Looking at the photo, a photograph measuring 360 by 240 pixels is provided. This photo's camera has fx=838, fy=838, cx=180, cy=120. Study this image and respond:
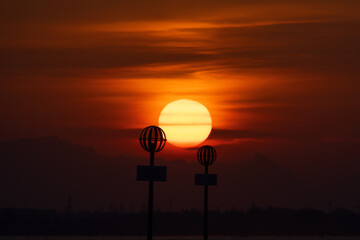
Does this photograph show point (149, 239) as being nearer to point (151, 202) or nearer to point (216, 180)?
point (151, 202)

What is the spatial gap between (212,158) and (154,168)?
13679 mm

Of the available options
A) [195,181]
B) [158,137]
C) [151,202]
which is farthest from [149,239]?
[195,181]

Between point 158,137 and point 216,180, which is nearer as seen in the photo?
point 158,137

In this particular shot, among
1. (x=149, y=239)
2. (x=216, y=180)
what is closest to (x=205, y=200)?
(x=216, y=180)

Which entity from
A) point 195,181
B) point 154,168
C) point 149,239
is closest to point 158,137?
point 154,168

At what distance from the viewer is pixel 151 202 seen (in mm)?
42000

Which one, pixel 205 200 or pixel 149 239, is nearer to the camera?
pixel 149 239

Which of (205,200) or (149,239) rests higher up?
(205,200)

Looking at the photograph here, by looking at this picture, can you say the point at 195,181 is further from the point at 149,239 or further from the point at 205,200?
the point at 149,239

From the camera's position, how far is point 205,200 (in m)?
54.6

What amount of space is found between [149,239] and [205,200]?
12.9m

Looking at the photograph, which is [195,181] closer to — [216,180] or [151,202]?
[216,180]

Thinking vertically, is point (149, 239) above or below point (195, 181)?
below

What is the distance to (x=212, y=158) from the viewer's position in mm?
54875
